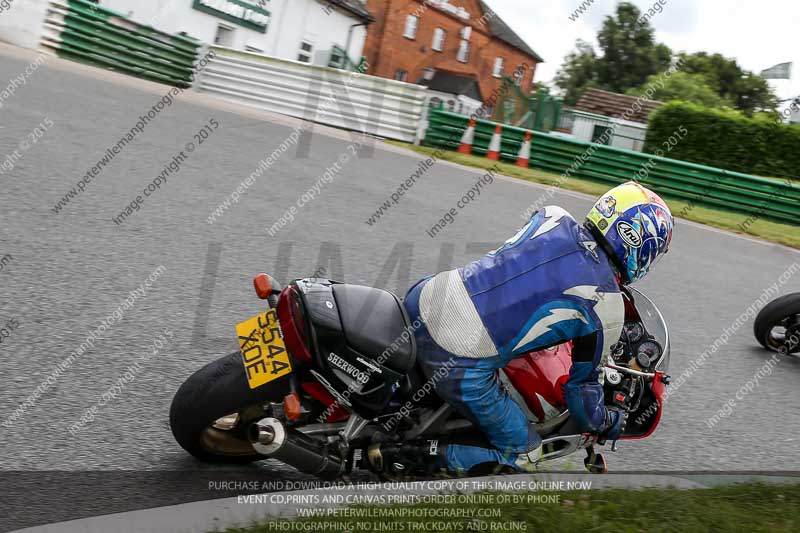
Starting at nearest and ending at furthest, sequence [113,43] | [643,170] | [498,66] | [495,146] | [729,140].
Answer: [643,170], [495,146], [113,43], [729,140], [498,66]

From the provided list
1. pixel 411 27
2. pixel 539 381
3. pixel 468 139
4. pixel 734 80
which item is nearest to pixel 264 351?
pixel 539 381

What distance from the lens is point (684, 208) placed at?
16281 mm

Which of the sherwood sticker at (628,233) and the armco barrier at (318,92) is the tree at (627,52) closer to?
the armco barrier at (318,92)

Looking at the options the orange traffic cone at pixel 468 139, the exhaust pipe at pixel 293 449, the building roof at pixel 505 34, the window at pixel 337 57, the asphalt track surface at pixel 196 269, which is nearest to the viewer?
the exhaust pipe at pixel 293 449

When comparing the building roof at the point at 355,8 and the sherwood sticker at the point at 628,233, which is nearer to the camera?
the sherwood sticker at the point at 628,233

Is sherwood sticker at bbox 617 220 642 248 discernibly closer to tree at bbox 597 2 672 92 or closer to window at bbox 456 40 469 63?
window at bbox 456 40 469 63

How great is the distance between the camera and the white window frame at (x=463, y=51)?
54469 millimetres

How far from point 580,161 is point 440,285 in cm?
1538

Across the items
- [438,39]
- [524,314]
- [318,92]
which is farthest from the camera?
[438,39]

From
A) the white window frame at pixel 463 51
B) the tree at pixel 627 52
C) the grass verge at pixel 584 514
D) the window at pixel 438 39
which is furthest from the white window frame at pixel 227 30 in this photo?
the tree at pixel 627 52

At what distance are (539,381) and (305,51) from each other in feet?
105

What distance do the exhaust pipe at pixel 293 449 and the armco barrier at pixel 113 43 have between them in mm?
19675

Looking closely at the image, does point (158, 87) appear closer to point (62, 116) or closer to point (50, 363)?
point (62, 116)

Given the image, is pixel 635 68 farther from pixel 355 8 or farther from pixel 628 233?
pixel 628 233
